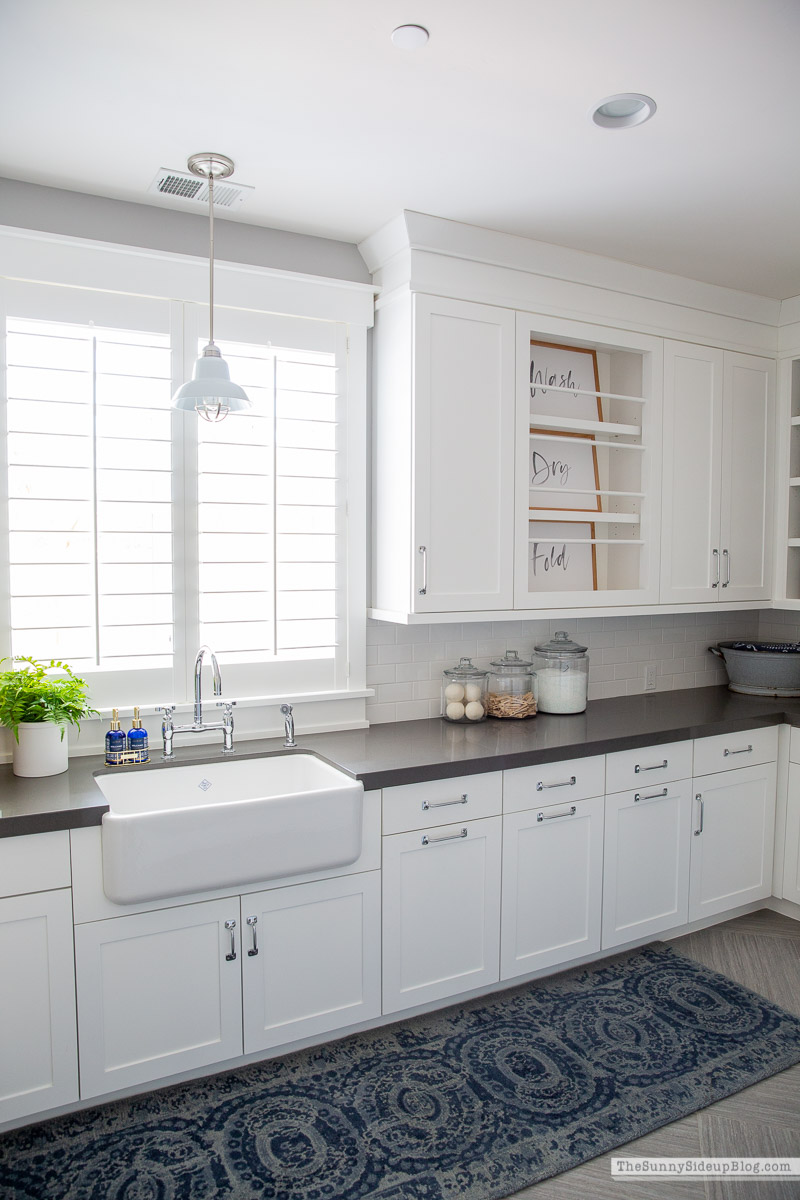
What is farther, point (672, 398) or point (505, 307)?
point (672, 398)

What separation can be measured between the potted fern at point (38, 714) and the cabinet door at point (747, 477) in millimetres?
2699

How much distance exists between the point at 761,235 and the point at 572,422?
0.91 meters

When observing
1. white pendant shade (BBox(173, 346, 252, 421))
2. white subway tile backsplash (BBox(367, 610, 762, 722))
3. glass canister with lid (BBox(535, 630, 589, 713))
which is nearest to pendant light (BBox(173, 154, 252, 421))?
white pendant shade (BBox(173, 346, 252, 421))

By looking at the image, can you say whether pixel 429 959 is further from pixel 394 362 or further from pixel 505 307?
pixel 505 307

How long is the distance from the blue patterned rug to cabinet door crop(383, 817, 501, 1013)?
15 cm

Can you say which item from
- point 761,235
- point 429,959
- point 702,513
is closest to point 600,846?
point 429,959

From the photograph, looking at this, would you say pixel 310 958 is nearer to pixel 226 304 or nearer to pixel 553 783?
pixel 553 783

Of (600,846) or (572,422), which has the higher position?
(572,422)

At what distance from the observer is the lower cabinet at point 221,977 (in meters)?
2.09

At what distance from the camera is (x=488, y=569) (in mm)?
2926

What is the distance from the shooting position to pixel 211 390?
2113 mm

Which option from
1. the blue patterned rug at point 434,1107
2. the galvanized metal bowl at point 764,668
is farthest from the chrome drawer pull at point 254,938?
the galvanized metal bowl at point 764,668

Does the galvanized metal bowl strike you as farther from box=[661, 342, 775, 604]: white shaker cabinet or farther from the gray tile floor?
the gray tile floor

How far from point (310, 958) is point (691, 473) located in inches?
95.8
